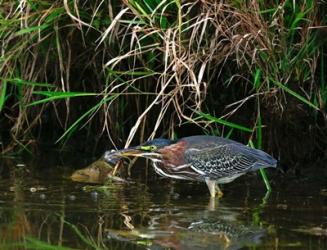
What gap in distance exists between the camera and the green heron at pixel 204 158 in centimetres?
632

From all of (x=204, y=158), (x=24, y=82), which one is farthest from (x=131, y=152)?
(x=24, y=82)

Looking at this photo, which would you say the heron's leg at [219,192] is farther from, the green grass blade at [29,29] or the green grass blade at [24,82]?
the green grass blade at [29,29]

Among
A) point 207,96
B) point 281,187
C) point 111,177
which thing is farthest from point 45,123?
point 281,187

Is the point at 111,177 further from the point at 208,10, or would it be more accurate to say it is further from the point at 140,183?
the point at 208,10

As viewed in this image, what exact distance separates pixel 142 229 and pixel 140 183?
4.68 feet

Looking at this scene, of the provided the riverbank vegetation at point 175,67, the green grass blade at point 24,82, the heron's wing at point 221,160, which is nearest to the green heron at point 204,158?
the heron's wing at point 221,160

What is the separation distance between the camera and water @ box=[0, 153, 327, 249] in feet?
17.1

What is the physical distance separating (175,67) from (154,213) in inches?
37.4

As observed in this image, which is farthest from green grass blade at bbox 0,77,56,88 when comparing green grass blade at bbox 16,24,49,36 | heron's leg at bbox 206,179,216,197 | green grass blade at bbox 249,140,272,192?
green grass blade at bbox 249,140,272,192

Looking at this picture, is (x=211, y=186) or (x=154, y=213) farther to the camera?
(x=211, y=186)

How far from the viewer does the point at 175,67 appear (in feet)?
19.5

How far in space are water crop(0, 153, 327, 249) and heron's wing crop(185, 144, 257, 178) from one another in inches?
7.8

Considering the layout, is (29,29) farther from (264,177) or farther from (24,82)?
(264,177)

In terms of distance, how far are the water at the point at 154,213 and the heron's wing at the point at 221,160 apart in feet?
0.65
